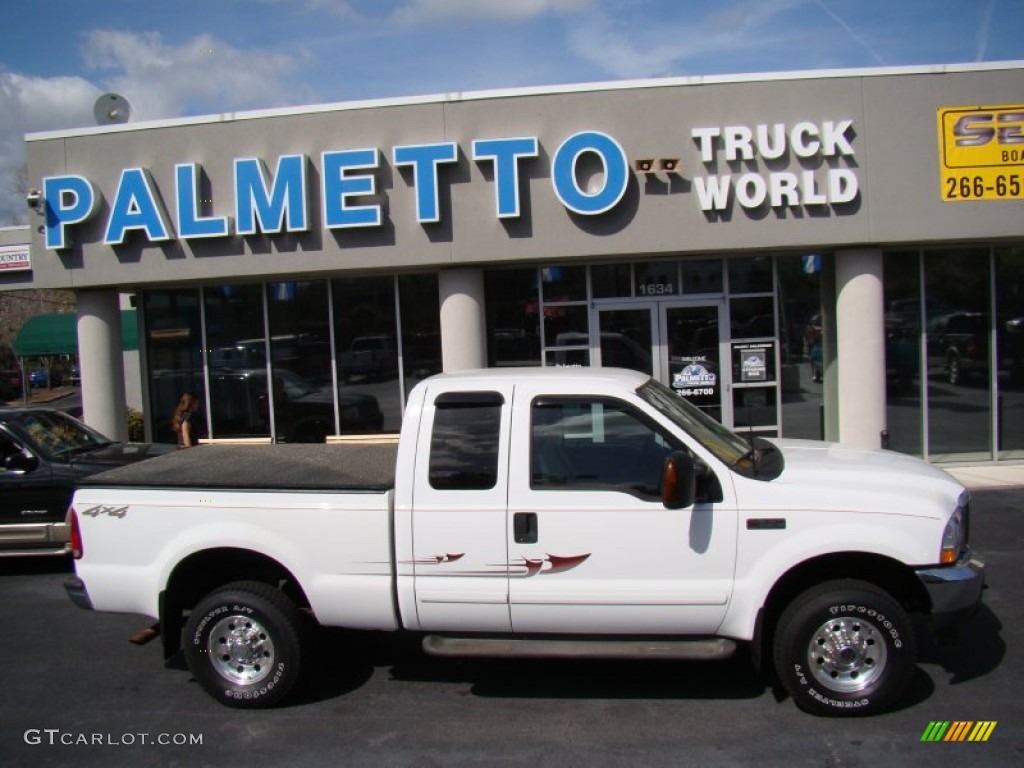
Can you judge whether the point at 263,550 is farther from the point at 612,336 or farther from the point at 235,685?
the point at 612,336

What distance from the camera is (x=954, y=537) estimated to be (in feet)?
15.2

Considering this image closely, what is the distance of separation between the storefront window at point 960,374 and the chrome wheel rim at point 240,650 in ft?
35.2

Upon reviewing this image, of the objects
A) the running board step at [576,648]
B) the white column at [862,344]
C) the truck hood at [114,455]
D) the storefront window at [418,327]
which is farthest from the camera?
the storefront window at [418,327]

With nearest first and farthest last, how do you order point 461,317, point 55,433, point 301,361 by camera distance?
1. point 55,433
2. point 461,317
3. point 301,361

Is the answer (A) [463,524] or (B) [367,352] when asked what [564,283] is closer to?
(B) [367,352]

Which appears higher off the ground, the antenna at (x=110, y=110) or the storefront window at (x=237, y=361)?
the antenna at (x=110, y=110)

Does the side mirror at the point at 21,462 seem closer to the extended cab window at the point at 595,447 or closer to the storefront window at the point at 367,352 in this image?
the storefront window at the point at 367,352

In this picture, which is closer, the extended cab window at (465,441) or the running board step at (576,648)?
the running board step at (576,648)

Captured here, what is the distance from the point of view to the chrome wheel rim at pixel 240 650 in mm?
5070

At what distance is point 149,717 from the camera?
5.07 meters

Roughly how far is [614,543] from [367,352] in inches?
360

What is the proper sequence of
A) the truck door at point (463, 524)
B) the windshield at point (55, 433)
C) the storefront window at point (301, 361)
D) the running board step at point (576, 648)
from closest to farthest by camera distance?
the running board step at point (576, 648) → the truck door at point (463, 524) → the windshield at point (55, 433) → the storefront window at point (301, 361)

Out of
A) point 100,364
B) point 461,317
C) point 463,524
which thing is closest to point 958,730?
point 463,524

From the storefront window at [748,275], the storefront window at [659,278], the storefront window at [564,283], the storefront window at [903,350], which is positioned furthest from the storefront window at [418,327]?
the storefront window at [903,350]
